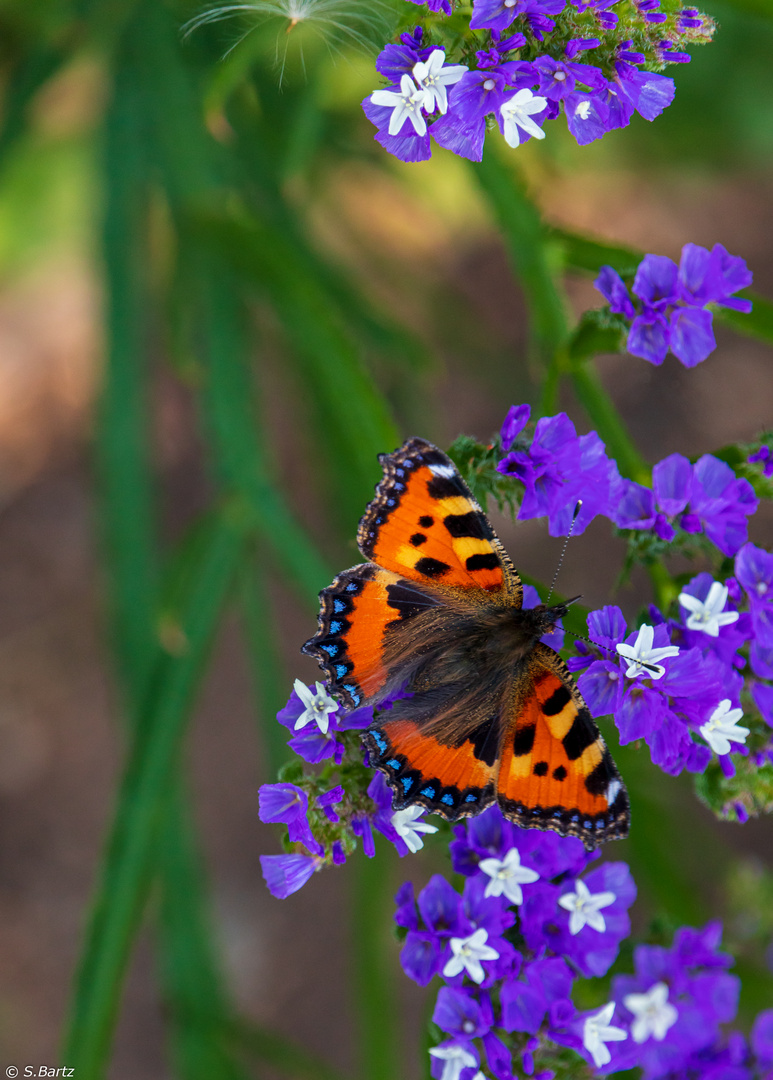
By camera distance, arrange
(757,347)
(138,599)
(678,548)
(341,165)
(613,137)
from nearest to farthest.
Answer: (678,548), (138,599), (341,165), (613,137), (757,347)

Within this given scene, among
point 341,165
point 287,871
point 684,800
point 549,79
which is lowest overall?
point 684,800

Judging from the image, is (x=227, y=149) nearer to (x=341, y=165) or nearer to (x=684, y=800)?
(x=341, y=165)

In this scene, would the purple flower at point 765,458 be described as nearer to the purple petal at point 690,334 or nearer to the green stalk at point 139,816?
the purple petal at point 690,334

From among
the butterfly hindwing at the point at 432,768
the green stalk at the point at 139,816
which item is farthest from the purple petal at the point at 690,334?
the green stalk at the point at 139,816

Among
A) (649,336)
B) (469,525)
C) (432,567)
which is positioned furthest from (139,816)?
(649,336)

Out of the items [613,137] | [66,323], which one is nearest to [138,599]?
[66,323]

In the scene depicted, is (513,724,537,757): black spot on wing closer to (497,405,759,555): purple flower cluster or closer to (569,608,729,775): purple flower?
(569,608,729,775): purple flower
